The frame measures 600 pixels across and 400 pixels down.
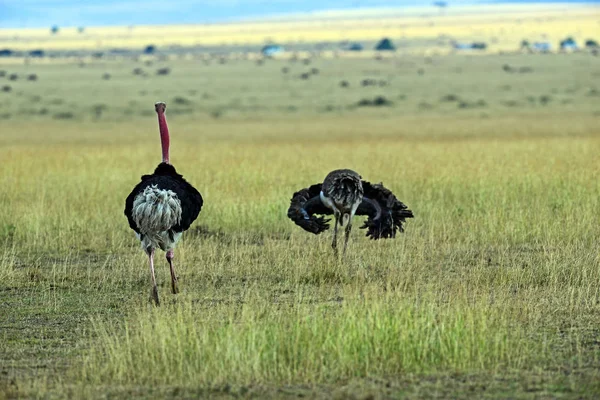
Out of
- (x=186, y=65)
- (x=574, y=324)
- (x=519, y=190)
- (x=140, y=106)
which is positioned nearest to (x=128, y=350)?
(x=574, y=324)

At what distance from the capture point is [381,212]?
1096cm

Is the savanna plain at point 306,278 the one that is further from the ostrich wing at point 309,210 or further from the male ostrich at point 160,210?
the male ostrich at point 160,210

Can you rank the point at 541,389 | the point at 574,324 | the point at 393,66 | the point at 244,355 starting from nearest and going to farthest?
the point at 541,389
the point at 244,355
the point at 574,324
the point at 393,66

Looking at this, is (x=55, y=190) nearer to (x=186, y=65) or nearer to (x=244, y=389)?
(x=244, y=389)

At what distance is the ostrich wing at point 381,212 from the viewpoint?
10.8 meters

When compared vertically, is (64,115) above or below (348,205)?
above

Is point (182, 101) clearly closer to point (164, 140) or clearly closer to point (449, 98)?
point (449, 98)

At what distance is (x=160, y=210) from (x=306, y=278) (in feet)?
5.94

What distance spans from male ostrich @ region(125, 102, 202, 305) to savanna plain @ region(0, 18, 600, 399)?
0.52m

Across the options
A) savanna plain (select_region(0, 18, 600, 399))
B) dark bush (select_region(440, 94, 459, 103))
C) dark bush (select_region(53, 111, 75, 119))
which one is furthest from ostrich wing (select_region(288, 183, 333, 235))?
dark bush (select_region(440, 94, 459, 103))

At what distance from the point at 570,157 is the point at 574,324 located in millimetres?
12318

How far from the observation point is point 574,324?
27.1 feet

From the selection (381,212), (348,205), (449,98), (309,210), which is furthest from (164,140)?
(449,98)

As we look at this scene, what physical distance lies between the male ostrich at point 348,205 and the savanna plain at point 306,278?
33 cm
